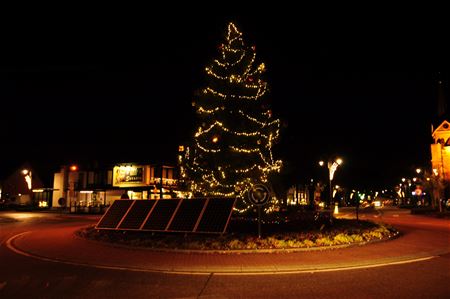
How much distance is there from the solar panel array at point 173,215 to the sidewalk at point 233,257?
2.18m

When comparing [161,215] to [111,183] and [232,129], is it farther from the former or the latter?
[111,183]

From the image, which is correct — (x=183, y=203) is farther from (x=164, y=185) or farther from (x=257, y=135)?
(x=164, y=185)

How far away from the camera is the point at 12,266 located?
1135cm

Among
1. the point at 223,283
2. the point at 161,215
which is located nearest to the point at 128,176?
the point at 161,215

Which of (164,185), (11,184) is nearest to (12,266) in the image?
(164,185)

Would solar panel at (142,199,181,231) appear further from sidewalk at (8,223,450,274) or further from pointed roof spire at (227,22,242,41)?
pointed roof spire at (227,22,242,41)

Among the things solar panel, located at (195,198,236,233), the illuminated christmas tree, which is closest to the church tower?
the illuminated christmas tree

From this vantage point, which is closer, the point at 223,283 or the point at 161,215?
the point at 223,283

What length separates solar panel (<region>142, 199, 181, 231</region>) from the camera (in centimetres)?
1689

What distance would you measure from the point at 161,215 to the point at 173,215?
0.67 m

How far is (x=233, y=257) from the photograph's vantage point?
12609mm

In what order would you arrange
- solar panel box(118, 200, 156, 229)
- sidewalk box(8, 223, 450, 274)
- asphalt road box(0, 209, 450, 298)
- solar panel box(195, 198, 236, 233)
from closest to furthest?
asphalt road box(0, 209, 450, 298) < sidewalk box(8, 223, 450, 274) < solar panel box(195, 198, 236, 233) < solar panel box(118, 200, 156, 229)

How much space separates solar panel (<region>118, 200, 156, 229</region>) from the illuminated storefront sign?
3903cm

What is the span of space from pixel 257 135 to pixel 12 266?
571 inches
